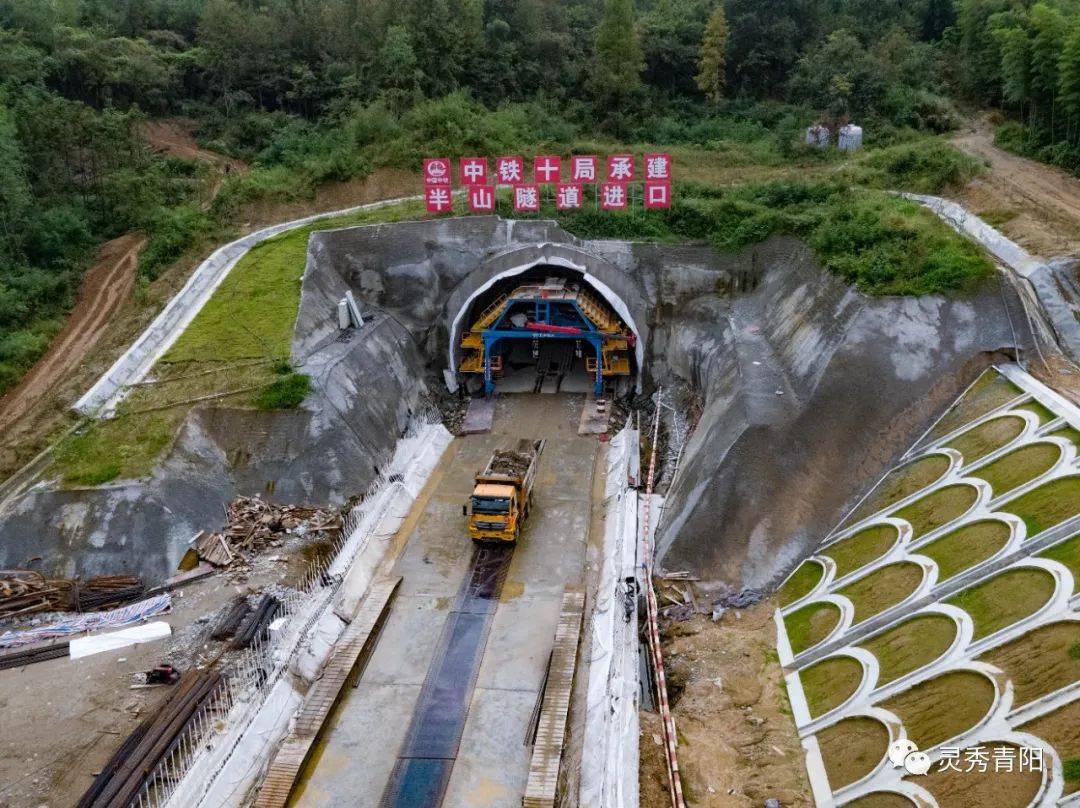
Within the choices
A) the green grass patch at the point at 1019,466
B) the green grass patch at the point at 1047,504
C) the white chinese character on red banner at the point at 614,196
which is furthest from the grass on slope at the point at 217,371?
the green grass patch at the point at 1047,504

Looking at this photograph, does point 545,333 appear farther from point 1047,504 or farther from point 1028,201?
point 1047,504

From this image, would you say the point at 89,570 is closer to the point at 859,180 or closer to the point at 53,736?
the point at 53,736

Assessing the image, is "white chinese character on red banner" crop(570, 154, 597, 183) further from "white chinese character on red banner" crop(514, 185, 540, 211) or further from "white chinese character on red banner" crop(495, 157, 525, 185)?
"white chinese character on red banner" crop(495, 157, 525, 185)

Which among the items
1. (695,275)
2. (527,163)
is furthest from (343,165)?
(695,275)

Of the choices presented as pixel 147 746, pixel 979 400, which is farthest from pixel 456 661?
pixel 979 400

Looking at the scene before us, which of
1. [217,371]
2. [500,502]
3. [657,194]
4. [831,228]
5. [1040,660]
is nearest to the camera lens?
[1040,660]
